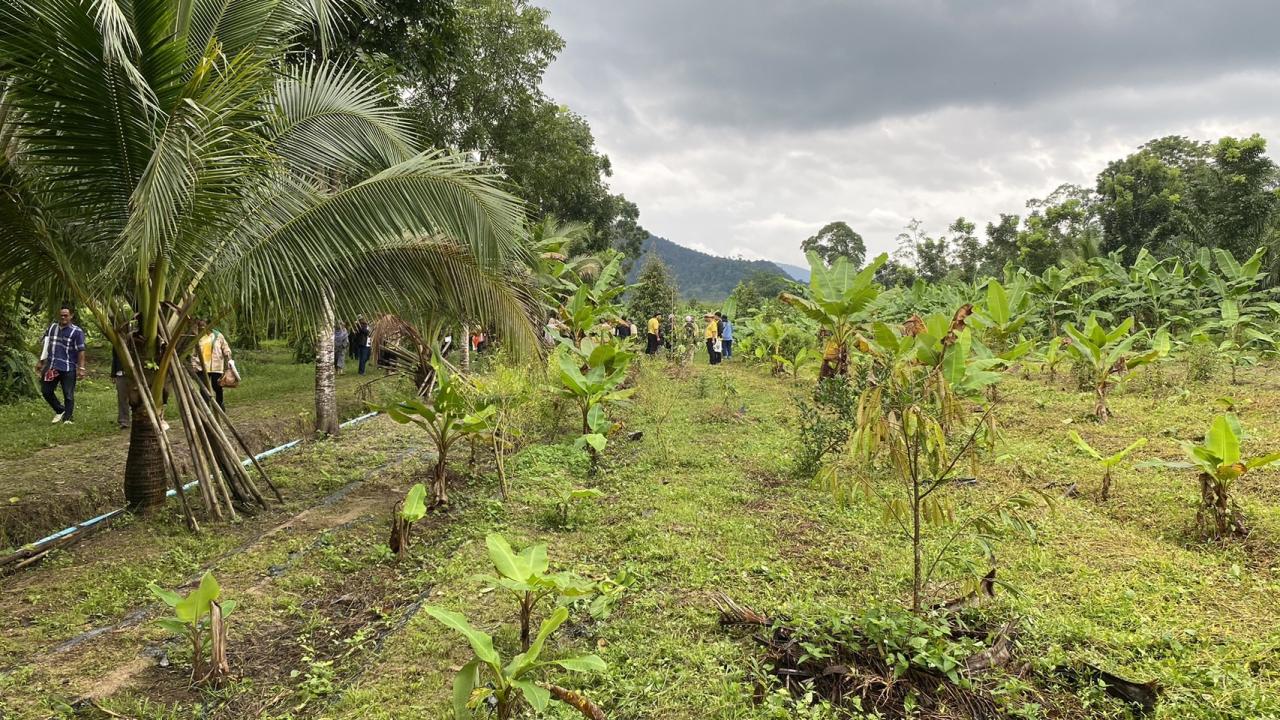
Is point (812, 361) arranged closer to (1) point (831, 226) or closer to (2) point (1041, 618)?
(2) point (1041, 618)

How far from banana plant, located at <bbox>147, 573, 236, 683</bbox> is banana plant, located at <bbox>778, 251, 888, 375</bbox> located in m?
5.11

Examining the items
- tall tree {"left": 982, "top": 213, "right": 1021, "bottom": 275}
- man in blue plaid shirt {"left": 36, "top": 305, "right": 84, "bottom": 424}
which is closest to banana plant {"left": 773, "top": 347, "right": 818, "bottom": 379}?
man in blue plaid shirt {"left": 36, "top": 305, "right": 84, "bottom": 424}

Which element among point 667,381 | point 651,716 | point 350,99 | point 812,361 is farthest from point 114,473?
point 812,361

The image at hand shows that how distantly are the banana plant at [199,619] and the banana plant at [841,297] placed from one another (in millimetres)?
5113

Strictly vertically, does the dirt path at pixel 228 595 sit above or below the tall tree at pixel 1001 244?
below

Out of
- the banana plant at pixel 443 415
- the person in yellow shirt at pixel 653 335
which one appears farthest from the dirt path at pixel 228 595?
the person in yellow shirt at pixel 653 335

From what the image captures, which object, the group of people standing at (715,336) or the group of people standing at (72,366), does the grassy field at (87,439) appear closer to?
the group of people standing at (72,366)

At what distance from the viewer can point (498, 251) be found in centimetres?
491

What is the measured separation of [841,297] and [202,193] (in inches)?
215

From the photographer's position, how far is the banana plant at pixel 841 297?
633cm

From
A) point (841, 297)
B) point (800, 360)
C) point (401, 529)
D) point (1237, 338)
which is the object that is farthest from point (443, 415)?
point (1237, 338)

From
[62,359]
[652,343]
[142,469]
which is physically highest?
[62,359]

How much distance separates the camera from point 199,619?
2.85 metres

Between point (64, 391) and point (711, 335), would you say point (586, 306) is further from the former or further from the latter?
point (711, 335)
